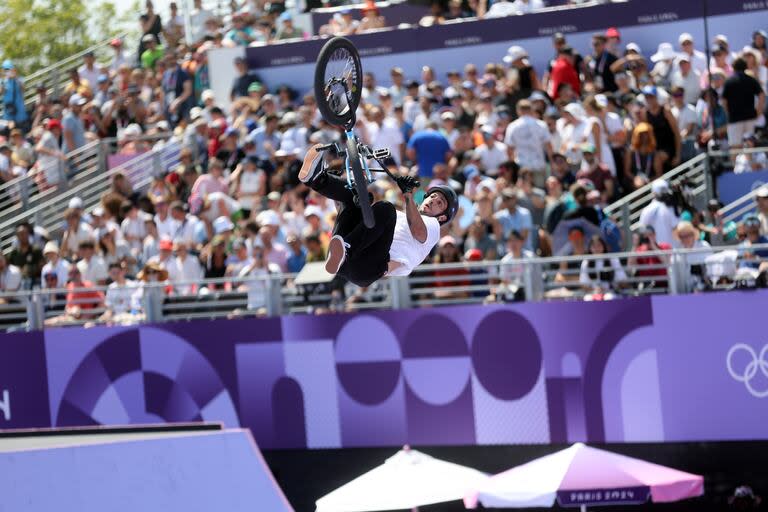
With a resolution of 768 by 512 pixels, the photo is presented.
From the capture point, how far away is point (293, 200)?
18234 mm

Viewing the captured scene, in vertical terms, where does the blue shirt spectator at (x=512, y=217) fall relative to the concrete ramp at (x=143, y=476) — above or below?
above

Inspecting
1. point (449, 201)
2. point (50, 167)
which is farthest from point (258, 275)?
point (449, 201)

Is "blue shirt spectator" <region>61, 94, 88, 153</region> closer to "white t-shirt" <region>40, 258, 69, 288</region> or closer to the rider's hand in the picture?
"white t-shirt" <region>40, 258, 69, 288</region>

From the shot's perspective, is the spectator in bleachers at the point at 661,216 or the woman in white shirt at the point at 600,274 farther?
the spectator in bleachers at the point at 661,216

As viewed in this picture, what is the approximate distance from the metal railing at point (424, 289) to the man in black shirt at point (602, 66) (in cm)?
315

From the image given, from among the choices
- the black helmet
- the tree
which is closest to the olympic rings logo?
the black helmet

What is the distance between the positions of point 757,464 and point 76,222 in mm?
9203

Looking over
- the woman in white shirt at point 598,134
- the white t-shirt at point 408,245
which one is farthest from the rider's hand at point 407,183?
the woman in white shirt at point 598,134

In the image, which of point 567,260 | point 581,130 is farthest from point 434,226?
point 581,130

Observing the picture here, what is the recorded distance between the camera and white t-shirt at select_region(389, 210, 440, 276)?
1074 cm

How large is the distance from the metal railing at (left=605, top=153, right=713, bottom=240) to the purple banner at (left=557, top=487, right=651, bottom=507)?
3.14 metres

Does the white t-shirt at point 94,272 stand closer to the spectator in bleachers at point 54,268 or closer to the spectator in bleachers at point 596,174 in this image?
the spectator in bleachers at point 54,268

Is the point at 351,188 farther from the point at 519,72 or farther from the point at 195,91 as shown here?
the point at 195,91

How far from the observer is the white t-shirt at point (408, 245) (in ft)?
35.2
